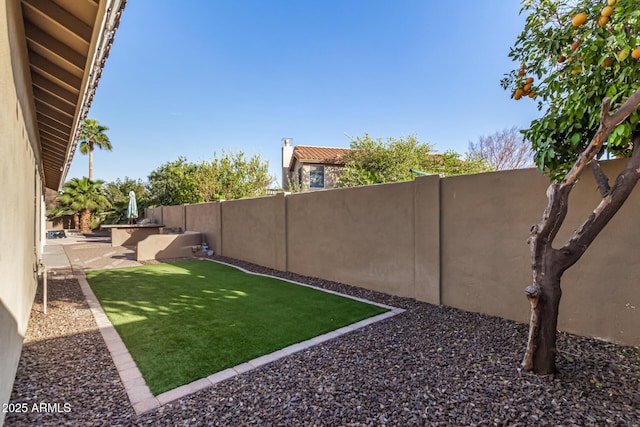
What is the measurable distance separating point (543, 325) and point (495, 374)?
0.75 meters

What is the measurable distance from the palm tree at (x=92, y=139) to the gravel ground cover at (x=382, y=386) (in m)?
35.5

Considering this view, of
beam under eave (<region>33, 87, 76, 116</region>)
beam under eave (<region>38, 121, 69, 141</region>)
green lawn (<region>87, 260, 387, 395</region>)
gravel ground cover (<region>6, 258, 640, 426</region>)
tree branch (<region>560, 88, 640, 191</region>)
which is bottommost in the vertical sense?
green lawn (<region>87, 260, 387, 395</region>)

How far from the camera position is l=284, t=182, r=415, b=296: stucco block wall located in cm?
673

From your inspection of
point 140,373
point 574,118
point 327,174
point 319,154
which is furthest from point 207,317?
point 319,154

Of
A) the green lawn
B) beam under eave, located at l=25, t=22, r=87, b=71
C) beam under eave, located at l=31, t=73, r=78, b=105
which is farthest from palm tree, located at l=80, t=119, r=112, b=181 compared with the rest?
beam under eave, located at l=25, t=22, r=87, b=71

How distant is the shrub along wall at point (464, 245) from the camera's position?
4.17 m

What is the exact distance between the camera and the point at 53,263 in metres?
11.4

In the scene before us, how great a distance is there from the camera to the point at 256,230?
11586mm

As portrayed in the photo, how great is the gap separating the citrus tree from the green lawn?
3.10 metres

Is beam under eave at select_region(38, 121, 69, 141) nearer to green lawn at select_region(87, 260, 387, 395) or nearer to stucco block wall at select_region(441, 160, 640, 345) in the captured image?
green lawn at select_region(87, 260, 387, 395)

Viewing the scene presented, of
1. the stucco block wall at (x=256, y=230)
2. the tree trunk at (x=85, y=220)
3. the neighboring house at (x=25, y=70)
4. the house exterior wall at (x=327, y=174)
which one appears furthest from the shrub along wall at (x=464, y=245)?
the tree trunk at (x=85, y=220)

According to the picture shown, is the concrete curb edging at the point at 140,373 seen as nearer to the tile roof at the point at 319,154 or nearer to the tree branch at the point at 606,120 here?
the tree branch at the point at 606,120

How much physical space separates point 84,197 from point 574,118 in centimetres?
3415

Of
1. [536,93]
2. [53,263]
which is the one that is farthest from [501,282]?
[53,263]
